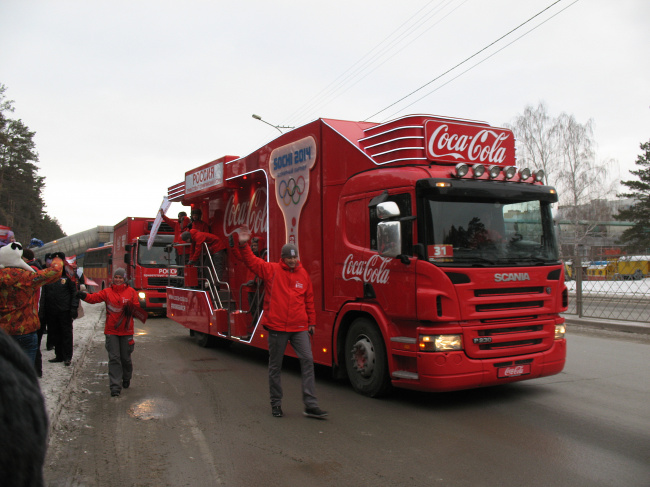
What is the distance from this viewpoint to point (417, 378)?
19.4 feet

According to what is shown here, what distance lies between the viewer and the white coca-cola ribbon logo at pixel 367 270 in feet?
20.9

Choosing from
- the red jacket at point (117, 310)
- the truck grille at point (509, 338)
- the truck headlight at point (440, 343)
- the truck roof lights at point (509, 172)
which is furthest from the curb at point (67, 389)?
the truck roof lights at point (509, 172)

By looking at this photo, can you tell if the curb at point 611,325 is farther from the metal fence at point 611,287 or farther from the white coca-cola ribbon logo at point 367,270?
the white coca-cola ribbon logo at point 367,270

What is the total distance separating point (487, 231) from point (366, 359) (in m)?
2.10

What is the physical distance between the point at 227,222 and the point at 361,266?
547 centimetres

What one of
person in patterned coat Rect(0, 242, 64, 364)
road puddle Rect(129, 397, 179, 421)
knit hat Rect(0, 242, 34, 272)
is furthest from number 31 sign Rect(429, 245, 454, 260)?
knit hat Rect(0, 242, 34, 272)

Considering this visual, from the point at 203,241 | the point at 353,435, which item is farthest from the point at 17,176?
the point at 353,435

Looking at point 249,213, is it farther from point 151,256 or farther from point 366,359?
point 151,256

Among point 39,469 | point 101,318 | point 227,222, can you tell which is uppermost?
point 227,222

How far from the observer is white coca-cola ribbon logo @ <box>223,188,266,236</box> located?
9.97 metres

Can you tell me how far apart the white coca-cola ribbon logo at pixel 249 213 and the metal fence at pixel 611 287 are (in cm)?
737

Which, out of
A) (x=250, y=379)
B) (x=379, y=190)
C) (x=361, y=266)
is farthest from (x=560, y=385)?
(x=250, y=379)

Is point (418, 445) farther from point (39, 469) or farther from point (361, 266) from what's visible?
point (39, 469)

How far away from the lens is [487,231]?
247 inches
